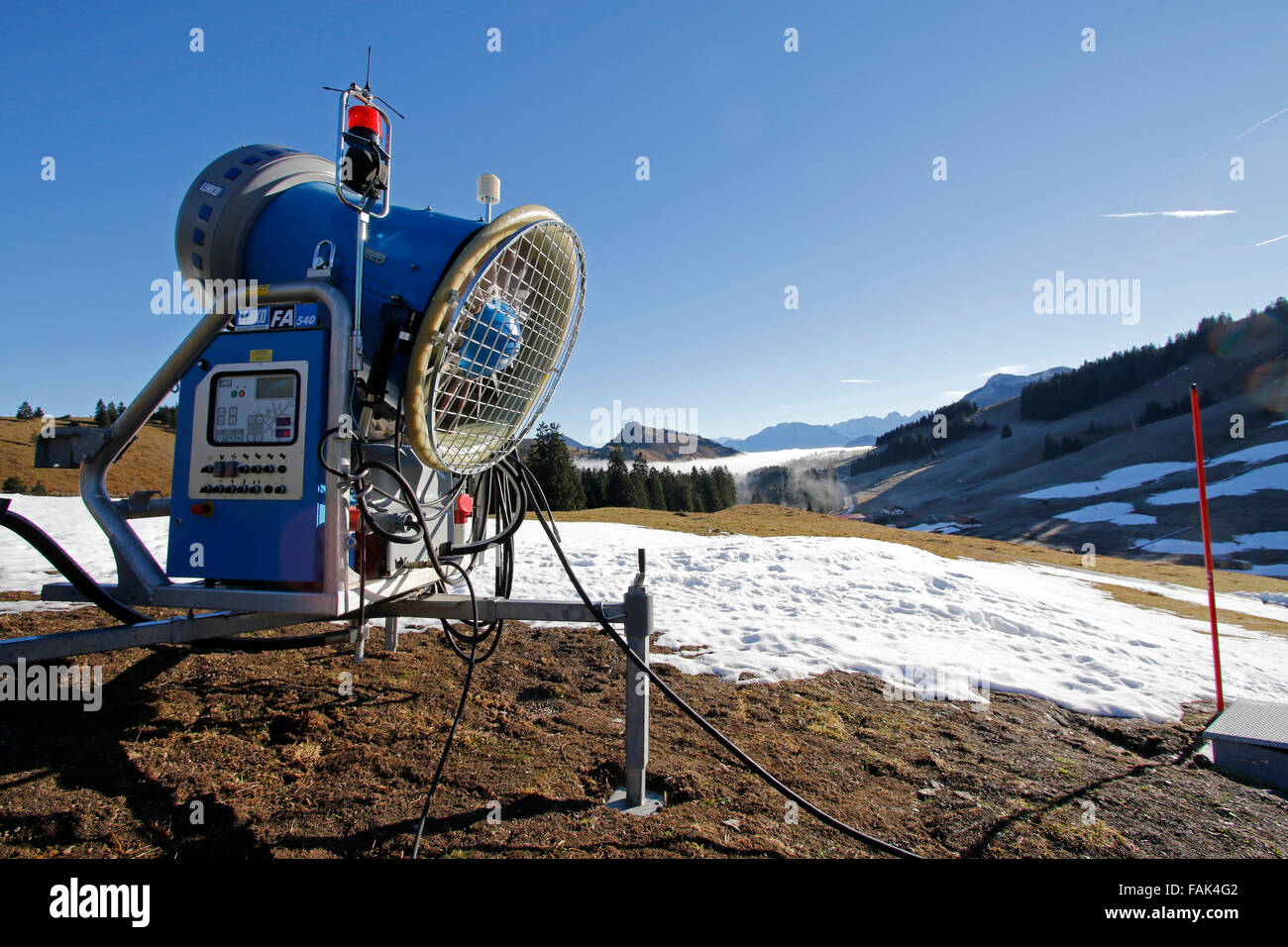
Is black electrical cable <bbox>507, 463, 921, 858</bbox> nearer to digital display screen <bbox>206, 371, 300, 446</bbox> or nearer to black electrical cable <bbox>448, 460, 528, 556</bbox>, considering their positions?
black electrical cable <bbox>448, 460, 528, 556</bbox>

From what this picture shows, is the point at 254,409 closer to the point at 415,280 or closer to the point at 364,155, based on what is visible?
the point at 415,280

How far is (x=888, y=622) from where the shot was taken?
26.9 feet

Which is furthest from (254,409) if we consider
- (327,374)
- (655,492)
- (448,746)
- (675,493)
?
(675,493)

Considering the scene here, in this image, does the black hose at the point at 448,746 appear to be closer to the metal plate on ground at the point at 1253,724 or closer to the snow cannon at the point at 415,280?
the snow cannon at the point at 415,280

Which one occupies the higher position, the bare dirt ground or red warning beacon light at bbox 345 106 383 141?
red warning beacon light at bbox 345 106 383 141

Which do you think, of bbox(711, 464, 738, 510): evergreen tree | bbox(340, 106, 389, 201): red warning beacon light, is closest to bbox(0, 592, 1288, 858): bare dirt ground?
bbox(340, 106, 389, 201): red warning beacon light

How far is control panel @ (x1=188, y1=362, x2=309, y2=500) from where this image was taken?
311cm

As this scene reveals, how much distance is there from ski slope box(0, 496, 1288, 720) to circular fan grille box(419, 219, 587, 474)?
11.1ft

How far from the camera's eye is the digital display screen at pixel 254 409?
3131 mm

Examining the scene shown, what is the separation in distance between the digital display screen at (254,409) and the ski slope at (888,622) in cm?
424

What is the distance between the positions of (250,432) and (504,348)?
1451mm
